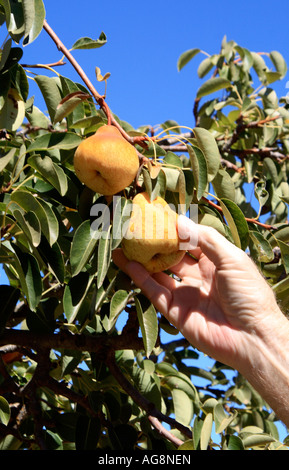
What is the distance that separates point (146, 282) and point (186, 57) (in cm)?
228

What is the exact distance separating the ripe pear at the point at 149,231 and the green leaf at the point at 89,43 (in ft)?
1.69

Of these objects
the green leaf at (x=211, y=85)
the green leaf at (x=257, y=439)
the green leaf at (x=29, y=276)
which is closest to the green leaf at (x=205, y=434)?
the green leaf at (x=257, y=439)

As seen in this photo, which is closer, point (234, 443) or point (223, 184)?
point (223, 184)

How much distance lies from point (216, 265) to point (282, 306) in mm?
412

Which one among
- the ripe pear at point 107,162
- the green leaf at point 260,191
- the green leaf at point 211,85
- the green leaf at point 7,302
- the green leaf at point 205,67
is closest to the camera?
the ripe pear at point 107,162

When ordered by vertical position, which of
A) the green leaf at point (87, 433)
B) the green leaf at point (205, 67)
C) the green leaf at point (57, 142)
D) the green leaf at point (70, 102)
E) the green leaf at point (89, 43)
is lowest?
the green leaf at point (87, 433)

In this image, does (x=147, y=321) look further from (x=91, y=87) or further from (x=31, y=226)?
(x=91, y=87)

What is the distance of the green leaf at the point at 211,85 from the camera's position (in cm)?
304

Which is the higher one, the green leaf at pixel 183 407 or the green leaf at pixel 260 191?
the green leaf at pixel 260 191

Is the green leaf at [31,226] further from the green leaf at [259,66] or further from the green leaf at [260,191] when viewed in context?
the green leaf at [259,66]

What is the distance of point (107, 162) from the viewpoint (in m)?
1.41

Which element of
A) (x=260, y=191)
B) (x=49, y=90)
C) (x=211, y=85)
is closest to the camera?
(x=49, y=90)

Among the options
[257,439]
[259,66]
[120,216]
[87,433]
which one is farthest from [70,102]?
[259,66]
